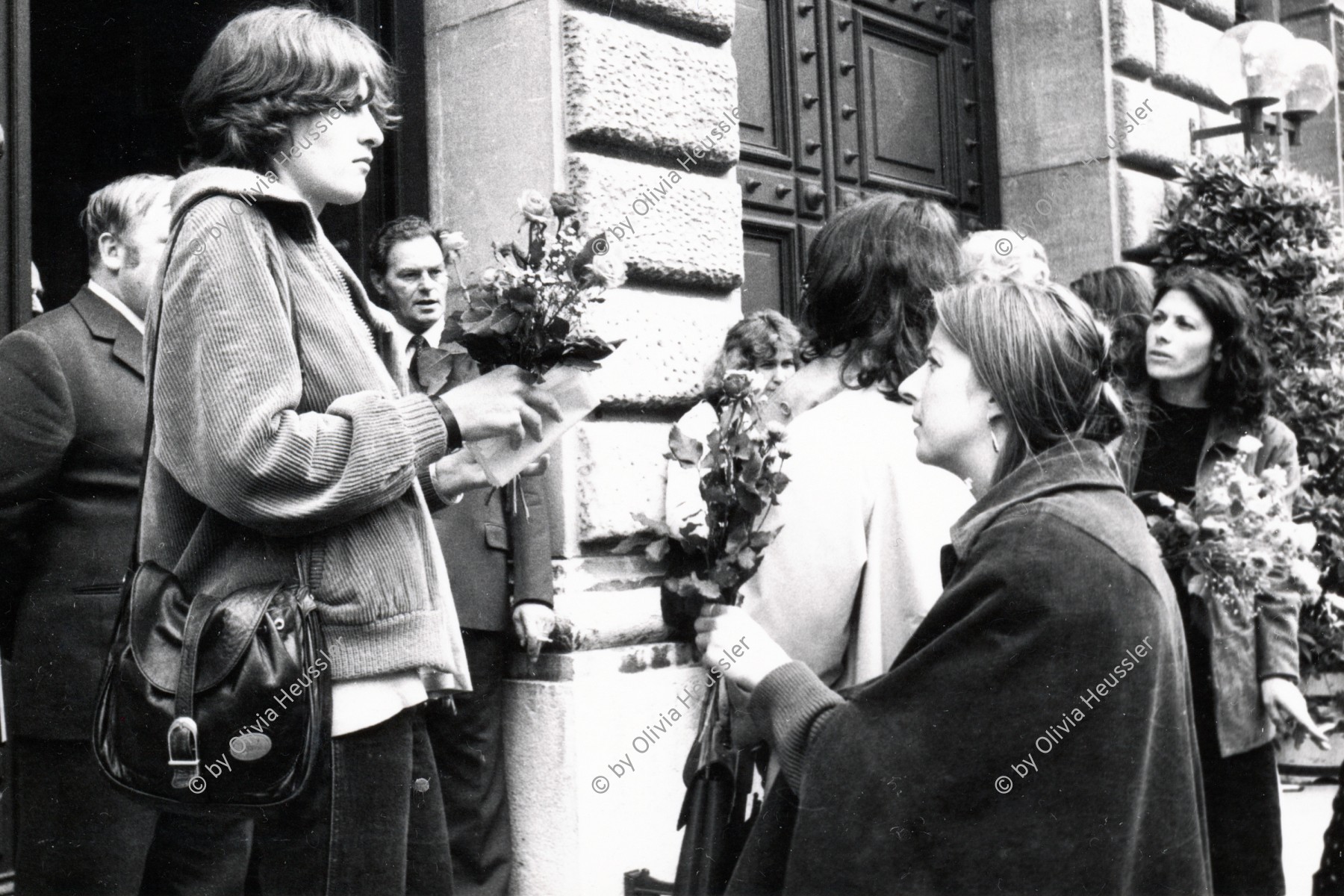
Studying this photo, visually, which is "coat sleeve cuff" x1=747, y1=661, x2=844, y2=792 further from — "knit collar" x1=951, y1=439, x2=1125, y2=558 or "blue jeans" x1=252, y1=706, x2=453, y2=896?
"blue jeans" x1=252, y1=706, x2=453, y2=896

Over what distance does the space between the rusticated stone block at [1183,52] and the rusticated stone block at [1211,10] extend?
0.04m

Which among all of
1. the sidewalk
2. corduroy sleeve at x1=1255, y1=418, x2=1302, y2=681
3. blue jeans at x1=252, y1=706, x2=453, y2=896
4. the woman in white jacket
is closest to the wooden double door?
corduroy sleeve at x1=1255, y1=418, x2=1302, y2=681

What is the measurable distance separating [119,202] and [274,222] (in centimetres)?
170

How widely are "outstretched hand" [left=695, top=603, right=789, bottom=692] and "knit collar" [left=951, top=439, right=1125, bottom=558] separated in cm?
33

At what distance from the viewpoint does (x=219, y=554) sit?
77.2 inches

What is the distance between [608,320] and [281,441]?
2.31 m

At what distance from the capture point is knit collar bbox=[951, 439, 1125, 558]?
6.72ft

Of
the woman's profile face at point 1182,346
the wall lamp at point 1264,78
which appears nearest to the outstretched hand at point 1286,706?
the woman's profile face at point 1182,346

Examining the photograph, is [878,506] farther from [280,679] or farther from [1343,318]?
[1343,318]

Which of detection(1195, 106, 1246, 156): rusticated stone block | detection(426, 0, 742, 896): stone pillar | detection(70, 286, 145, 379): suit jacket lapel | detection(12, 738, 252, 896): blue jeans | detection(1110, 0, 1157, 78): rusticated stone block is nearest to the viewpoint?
detection(12, 738, 252, 896): blue jeans

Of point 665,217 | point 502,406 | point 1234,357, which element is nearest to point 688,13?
point 665,217

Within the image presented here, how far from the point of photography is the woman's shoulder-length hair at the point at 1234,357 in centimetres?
414

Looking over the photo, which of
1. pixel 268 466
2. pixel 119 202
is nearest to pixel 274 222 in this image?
pixel 268 466

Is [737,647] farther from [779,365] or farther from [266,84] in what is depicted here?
[779,365]
